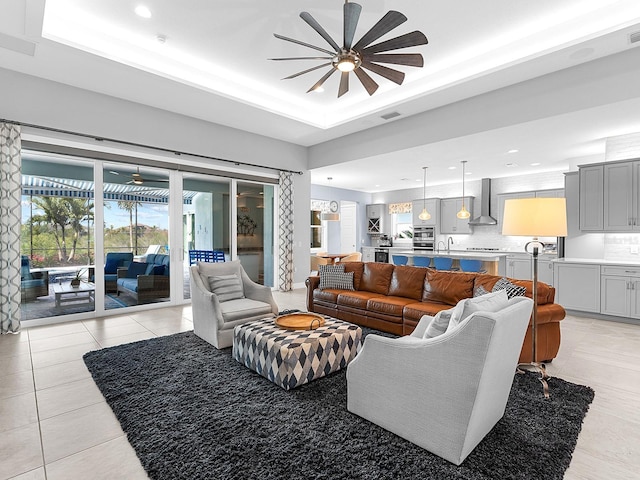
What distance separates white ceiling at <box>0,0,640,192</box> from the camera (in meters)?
3.37

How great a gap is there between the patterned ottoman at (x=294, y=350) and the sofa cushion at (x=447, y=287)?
1411 mm

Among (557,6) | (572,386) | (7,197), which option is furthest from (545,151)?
(7,197)

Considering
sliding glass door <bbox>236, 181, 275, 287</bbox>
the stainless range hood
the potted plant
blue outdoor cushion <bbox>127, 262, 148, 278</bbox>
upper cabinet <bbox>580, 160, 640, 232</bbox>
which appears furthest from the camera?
the stainless range hood

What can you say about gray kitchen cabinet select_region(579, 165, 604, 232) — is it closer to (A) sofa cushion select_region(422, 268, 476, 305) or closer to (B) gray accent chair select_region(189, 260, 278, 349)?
(A) sofa cushion select_region(422, 268, 476, 305)

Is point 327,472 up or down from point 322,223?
down

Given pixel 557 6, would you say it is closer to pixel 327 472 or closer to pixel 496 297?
pixel 496 297

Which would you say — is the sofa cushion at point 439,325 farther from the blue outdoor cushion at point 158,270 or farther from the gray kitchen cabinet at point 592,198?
the blue outdoor cushion at point 158,270

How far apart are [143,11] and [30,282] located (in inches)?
151

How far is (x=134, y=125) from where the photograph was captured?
516 centimetres

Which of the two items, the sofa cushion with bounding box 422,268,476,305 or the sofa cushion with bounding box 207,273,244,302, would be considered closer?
the sofa cushion with bounding box 422,268,476,305

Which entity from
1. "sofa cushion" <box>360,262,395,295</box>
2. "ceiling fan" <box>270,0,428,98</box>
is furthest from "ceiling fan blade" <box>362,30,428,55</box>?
"sofa cushion" <box>360,262,395,295</box>

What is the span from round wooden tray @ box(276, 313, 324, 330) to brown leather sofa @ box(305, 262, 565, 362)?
3.69 feet

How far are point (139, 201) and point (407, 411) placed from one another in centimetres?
527

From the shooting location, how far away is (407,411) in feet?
6.48
